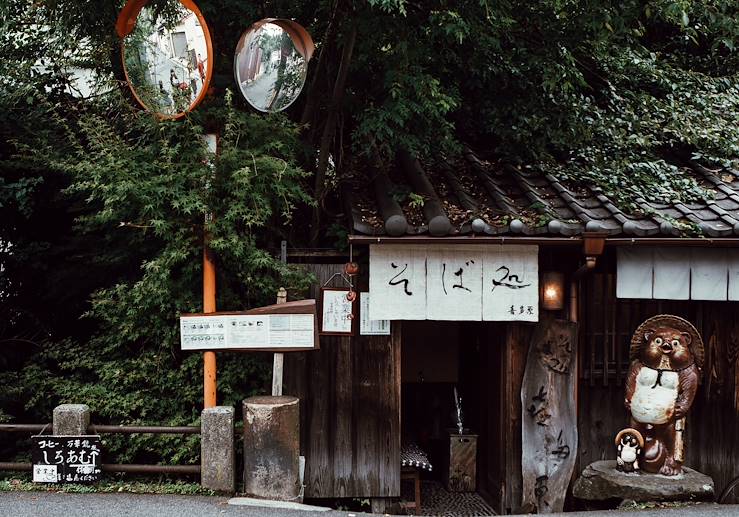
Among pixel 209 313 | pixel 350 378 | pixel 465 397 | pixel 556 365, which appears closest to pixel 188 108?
pixel 209 313

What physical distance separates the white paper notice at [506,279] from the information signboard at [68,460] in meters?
4.85

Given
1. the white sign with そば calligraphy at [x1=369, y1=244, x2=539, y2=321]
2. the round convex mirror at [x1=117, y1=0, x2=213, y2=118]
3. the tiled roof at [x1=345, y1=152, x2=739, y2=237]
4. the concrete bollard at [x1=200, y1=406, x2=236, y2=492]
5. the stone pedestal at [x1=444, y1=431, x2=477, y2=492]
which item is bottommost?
the stone pedestal at [x1=444, y1=431, x2=477, y2=492]

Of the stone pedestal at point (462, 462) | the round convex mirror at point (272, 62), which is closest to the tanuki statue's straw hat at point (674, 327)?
the stone pedestal at point (462, 462)

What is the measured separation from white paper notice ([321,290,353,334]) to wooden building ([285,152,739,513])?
18 cm

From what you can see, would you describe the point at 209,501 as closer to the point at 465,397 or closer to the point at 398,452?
the point at 398,452

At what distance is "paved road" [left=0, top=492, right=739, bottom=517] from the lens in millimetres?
6844

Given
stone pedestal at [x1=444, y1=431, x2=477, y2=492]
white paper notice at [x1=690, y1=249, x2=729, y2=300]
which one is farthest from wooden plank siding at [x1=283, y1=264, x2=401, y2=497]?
white paper notice at [x1=690, y1=249, x2=729, y2=300]

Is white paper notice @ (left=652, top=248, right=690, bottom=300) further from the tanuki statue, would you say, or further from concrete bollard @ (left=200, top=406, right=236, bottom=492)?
concrete bollard @ (left=200, top=406, right=236, bottom=492)

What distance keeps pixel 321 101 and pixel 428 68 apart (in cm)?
162

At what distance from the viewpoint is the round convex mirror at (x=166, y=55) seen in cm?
701

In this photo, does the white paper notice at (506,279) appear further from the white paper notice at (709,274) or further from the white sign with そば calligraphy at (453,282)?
the white paper notice at (709,274)

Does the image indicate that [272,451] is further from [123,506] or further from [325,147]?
[325,147]

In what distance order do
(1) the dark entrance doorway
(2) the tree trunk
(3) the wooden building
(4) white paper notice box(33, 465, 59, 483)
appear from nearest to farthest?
1. (4) white paper notice box(33, 465, 59, 483)
2. (3) the wooden building
3. (2) the tree trunk
4. (1) the dark entrance doorway

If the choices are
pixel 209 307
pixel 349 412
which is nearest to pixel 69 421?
pixel 209 307
